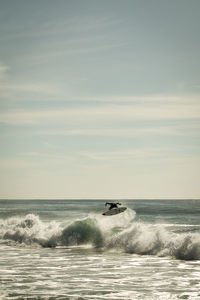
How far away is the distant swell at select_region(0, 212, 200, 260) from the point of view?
2386cm

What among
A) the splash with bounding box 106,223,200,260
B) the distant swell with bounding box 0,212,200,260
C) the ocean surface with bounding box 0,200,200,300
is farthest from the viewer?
the distant swell with bounding box 0,212,200,260

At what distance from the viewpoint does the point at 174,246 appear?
24.1m

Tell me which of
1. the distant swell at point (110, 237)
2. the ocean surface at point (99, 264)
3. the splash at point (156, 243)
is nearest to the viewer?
the ocean surface at point (99, 264)

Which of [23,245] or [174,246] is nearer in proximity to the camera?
[174,246]

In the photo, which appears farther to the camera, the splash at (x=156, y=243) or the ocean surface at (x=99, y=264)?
the splash at (x=156, y=243)

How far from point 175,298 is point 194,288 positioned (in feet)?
5.73

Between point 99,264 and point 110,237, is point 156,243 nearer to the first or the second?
point 110,237

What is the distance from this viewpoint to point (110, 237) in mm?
28547

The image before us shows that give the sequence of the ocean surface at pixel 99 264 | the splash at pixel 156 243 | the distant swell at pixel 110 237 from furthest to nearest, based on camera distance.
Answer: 1. the distant swell at pixel 110 237
2. the splash at pixel 156 243
3. the ocean surface at pixel 99 264

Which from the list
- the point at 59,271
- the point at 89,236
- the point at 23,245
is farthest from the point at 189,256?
the point at 23,245

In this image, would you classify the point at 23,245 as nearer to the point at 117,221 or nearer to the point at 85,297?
the point at 117,221

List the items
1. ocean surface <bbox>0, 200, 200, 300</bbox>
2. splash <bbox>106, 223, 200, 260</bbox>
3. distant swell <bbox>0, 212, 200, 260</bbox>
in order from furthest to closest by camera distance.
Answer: distant swell <bbox>0, 212, 200, 260</bbox>
splash <bbox>106, 223, 200, 260</bbox>
ocean surface <bbox>0, 200, 200, 300</bbox>

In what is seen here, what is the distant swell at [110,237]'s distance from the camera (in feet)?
78.3

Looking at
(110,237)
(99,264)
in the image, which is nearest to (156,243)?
(110,237)
